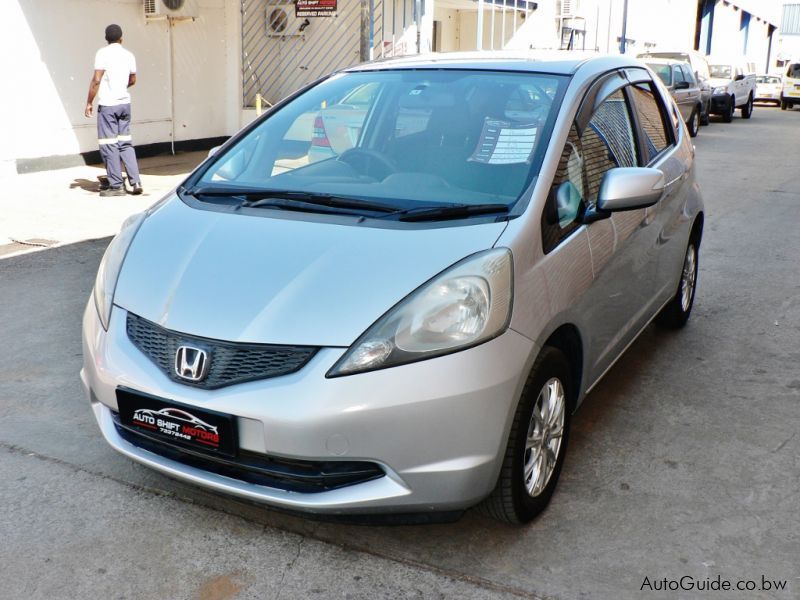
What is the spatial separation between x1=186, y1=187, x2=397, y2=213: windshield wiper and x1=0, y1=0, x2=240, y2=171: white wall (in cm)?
812

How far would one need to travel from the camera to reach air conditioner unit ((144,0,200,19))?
1237cm

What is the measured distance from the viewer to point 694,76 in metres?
19.7

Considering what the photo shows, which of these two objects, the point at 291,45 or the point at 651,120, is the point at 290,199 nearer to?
the point at 651,120

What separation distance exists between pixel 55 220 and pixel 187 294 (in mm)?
6123

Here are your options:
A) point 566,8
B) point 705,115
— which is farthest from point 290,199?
point 566,8

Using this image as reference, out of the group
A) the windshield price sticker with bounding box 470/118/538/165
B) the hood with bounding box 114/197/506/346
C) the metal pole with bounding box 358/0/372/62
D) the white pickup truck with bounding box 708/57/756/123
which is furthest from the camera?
the white pickup truck with bounding box 708/57/756/123

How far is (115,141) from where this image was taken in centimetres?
963

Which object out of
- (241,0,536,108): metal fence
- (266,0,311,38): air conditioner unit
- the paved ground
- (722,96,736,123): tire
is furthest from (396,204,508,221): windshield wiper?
(722,96,736,123): tire

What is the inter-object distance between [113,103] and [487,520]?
779cm

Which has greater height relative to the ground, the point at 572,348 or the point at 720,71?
the point at 572,348

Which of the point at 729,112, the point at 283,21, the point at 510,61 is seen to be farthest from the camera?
the point at 729,112

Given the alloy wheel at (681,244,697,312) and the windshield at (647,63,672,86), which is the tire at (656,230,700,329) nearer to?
the alloy wheel at (681,244,697,312)

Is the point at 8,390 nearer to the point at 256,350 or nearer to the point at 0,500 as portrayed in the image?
the point at 0,500

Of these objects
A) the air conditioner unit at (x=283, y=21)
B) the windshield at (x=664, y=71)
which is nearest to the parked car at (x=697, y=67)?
the windshield at (x=664, y=71)
